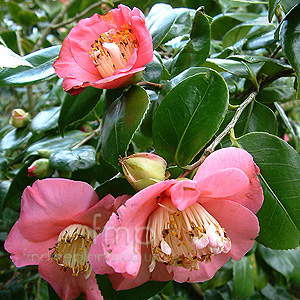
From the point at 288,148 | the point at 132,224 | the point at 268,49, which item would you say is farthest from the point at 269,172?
the point at 268,49

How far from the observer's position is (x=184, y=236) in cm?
49

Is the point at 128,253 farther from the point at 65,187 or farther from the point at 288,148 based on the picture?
the point at 288,148

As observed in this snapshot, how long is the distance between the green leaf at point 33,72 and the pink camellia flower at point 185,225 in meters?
0.34

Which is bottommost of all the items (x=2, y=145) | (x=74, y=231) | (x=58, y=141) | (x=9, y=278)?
(x=9, y=278)

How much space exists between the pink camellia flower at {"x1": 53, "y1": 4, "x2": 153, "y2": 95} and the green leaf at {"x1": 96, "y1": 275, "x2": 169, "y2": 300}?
0.33 metres

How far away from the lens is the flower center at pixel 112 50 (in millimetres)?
599

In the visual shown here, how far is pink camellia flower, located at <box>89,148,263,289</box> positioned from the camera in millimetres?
413

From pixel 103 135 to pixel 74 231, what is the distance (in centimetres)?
18

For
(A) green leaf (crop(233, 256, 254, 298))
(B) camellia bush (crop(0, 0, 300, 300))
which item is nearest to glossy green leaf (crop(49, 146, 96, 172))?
(B) camellia bush (crop(0, 0, 300, 300))

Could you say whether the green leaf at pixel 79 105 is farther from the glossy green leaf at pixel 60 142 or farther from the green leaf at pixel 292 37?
the green leaf at pixel 292 37

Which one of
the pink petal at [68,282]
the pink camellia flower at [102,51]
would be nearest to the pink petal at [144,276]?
→ the pink petal at [68,282]

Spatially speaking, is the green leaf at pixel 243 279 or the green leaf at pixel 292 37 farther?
the green leaf at pixel 243 279

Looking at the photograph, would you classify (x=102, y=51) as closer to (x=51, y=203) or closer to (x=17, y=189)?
(x=51, y=203)

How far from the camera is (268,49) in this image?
98 cm
